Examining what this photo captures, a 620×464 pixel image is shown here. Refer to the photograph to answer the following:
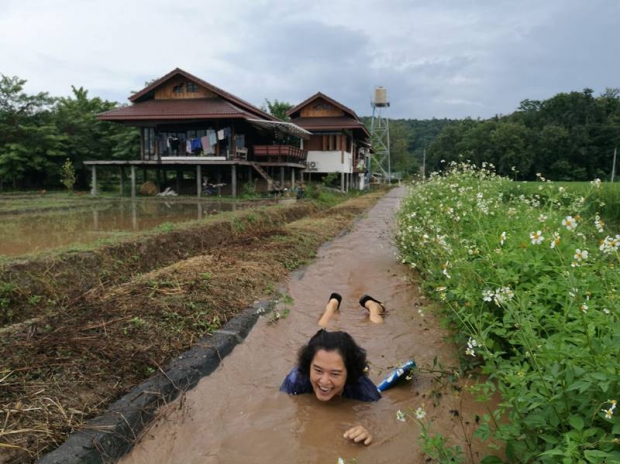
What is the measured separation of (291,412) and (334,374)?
1.64ft

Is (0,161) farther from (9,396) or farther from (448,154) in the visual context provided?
(448,154)

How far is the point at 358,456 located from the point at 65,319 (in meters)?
3.03

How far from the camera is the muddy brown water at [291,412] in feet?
9.64

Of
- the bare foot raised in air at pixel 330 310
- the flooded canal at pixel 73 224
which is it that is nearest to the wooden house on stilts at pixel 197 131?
the flooded canal at pixel 73 224

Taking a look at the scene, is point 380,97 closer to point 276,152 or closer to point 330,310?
point 276,152

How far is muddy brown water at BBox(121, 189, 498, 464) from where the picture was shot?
2.94m

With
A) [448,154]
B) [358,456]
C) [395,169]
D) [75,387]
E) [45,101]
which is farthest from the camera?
[395,169]

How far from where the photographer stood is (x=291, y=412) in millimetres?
3479

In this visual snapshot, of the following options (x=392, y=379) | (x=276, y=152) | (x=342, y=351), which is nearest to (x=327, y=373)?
(x=342, y=351)

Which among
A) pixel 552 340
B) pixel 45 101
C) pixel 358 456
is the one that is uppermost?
pixel 45 101

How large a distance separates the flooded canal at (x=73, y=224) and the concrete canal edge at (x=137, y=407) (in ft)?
16.3

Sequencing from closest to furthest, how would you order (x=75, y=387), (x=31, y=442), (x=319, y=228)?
1. (x=31, y=442)
2. (x=75, y=387)
3. (x=319, y=228)

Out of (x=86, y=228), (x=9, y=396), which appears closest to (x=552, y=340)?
(x=9, y=396)

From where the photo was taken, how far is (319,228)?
12039 mm
